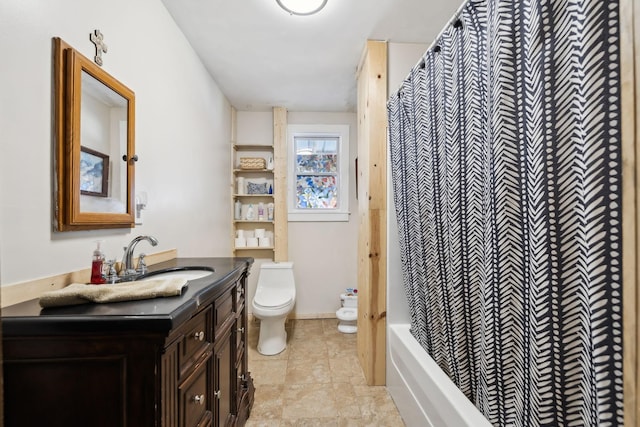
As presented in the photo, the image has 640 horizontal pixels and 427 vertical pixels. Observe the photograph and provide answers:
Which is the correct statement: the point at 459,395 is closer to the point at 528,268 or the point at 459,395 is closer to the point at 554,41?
the point at 528,268

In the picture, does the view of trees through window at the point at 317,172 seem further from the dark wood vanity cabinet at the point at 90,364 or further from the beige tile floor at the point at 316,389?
the dark wood vanity cabinet at the point at 90,364

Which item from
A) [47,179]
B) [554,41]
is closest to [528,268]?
[554,41]

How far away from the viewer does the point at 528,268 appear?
0.82 m

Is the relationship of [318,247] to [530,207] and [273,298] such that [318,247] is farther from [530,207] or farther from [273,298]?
[530,207]

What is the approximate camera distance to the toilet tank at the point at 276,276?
3.18 meters

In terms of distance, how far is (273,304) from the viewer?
8.77 ft

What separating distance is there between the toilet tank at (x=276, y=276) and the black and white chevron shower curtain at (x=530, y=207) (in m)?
2.01

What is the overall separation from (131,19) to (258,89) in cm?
154

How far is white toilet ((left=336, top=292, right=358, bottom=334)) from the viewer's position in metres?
3.16

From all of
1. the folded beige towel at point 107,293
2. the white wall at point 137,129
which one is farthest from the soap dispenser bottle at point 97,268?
the folded beige towel at point 107,293

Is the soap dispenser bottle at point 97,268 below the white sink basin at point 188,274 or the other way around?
the other way around

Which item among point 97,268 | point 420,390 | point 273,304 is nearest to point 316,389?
point 273,304

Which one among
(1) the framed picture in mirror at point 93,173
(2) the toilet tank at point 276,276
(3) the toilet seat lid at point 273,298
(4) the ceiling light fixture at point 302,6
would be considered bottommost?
(3) the toilet seat lid at point 273,298

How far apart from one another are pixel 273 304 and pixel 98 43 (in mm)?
2062
